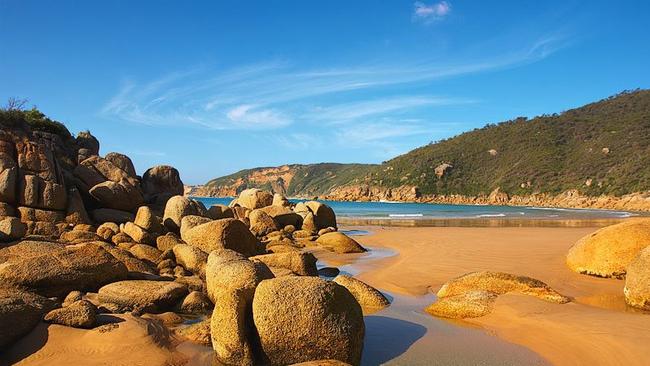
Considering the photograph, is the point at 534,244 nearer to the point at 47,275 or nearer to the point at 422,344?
the point at 422,344

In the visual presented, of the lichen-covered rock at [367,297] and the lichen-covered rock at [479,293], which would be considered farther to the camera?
the lichen-covered rock at [367,297]

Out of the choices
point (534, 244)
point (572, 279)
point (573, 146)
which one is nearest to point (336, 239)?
point (534, 244)

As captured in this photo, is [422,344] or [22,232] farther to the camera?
[22,232]

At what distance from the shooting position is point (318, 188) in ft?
583

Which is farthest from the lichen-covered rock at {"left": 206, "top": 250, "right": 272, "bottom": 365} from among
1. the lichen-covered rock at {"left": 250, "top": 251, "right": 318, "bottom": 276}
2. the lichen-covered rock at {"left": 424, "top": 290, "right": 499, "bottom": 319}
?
the lichen-covered rock at {"left": 250, "top": 251, "right": 318, "bottom": 276}

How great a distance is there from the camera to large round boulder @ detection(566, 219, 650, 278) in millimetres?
11000

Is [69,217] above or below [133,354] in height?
above

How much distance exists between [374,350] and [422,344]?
2.57 feet

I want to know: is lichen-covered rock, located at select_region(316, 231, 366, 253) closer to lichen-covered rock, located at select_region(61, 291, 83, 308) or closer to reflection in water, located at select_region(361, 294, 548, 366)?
reflection in water, located at select_region(361, 294, 548, 366)

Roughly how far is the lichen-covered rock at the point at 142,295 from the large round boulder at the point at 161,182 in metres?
16.7

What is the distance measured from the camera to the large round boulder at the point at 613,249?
36.1 feet

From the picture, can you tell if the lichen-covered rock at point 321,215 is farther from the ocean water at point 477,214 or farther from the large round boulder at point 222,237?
the ocean water at point 477,214

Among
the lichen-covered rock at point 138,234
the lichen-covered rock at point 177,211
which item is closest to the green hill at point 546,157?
the lichen-covered rock at point 177,211

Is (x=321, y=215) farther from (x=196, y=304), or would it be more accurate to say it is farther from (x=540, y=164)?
(x=540, y=164)
